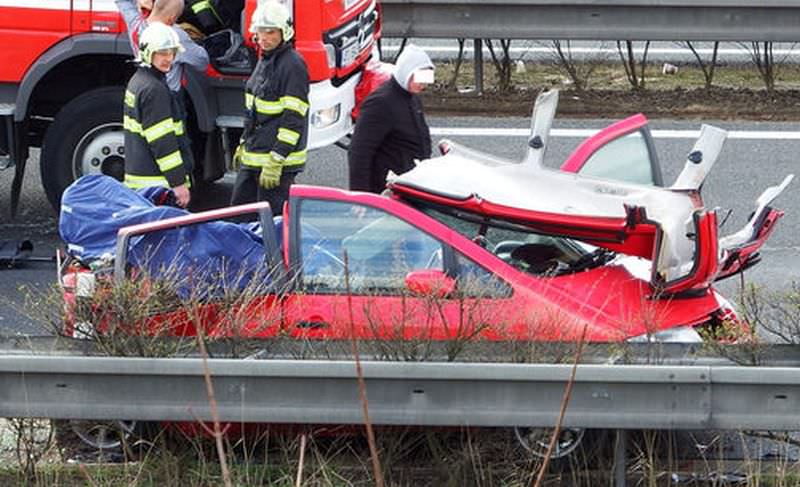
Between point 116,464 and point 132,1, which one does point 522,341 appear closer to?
point 116,464

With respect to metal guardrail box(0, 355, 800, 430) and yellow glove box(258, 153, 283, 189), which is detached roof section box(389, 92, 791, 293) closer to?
metal guardrail box(0, 355, 800, 430)

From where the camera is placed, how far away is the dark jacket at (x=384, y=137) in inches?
356

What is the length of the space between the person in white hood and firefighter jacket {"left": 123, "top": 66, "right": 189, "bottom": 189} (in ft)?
3.23

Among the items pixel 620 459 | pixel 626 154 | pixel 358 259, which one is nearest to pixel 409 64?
pixel 626 154

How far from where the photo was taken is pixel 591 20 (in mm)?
13445

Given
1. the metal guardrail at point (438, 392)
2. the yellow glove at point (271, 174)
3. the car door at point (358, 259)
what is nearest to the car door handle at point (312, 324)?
the car door at point (358, 259)

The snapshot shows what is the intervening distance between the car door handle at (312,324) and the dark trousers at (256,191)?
8.92 ft

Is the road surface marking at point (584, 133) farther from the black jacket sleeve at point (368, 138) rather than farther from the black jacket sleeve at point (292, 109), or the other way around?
the black jacket sleeve at point (368, 138)

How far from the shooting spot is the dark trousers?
9453 millimetres

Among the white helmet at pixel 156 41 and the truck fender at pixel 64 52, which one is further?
the truck fender at pixel 64 52

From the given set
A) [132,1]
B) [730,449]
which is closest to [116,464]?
[730,449]

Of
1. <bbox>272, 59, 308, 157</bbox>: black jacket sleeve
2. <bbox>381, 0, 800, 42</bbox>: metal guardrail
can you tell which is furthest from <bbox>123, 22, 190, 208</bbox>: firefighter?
<bbox>381, 0, 800, 42</bbox>: metal guardrail

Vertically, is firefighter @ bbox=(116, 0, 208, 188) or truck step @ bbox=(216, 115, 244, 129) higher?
firefighter @ bbox=(116, 0, 208, 188)

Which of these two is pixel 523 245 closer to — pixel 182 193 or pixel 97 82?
pixel 182 193
